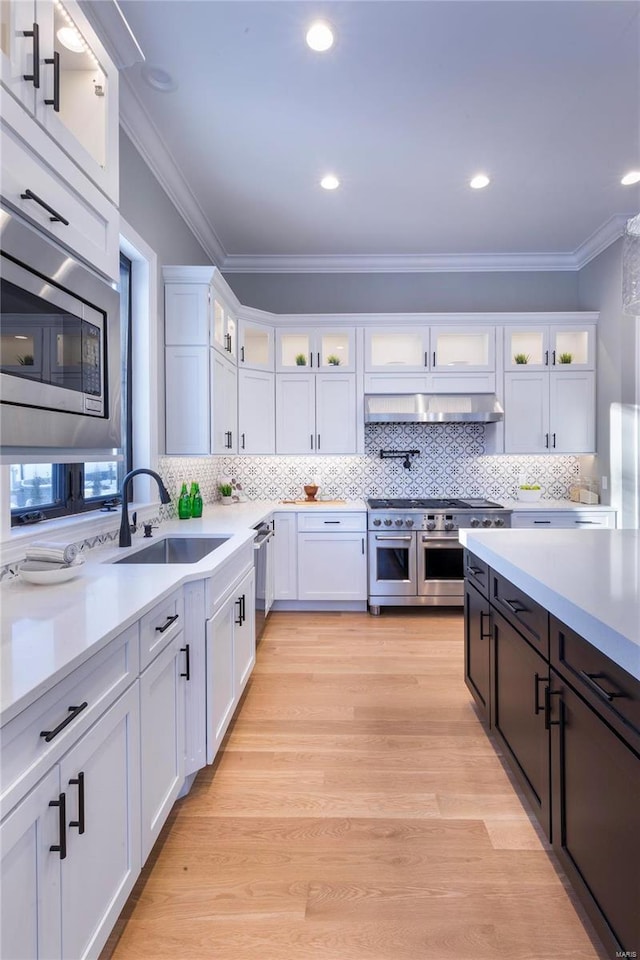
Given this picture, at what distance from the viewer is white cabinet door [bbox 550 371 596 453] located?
429 cm

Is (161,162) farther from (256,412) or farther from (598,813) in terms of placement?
(598,813)

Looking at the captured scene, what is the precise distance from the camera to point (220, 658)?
2.02 m

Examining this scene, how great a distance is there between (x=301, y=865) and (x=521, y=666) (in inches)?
40.6

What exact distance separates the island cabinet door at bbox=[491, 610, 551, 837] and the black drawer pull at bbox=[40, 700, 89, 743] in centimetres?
133

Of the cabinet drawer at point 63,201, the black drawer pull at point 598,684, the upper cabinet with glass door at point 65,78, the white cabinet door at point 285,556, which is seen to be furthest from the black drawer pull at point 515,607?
the white cabinet door at point 285,556

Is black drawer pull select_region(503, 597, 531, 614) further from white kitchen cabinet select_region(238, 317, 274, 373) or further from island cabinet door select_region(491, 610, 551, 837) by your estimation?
white kitchen cabinet select_region(238, 317, 274, 373)

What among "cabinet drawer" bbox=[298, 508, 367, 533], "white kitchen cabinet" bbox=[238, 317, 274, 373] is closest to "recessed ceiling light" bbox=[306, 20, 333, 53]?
"white kitchen cabinet" bbox=[238, 317, 274, 373]

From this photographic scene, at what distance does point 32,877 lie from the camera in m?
0.87

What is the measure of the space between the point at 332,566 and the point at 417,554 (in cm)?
75

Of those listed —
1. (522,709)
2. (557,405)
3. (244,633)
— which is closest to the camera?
(522,709)

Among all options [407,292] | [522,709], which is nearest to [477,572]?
[522,709]

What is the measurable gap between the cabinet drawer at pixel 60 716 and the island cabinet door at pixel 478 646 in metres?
1.58

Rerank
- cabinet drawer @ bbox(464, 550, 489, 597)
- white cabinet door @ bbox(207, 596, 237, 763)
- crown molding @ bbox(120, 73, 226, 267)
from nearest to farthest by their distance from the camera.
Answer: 1. white cabinet door @ bbox(207, 596, 237, 763)
2. cabinet drawer @ bbox(464, 550, 489, 597)
3. crown molding @ bbox(120, 73, 226, 267)

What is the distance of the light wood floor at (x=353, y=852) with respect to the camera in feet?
4.32
